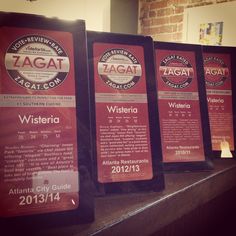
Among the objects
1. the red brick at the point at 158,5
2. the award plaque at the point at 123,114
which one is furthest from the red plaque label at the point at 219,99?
the red brick at the point at 158,5

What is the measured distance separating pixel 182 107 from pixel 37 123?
0.47 meters

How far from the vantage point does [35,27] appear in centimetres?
60

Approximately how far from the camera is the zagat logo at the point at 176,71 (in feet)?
2.95

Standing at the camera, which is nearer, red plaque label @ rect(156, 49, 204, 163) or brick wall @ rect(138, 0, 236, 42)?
red plaque label @ rect(156, 49, 204, 163)

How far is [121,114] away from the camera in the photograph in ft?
2.38

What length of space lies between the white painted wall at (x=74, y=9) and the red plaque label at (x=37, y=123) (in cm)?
308

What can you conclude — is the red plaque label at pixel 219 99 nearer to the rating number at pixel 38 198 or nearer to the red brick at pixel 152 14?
the rating number at pixel 38 198

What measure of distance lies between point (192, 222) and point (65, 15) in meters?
3.64

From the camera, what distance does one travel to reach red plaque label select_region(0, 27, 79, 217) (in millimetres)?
539

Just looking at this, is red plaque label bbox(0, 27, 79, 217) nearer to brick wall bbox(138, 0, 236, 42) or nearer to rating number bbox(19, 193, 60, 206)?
rating number bbox(19, 193, 60, 206)

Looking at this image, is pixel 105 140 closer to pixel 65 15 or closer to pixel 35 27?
pixel 35 27

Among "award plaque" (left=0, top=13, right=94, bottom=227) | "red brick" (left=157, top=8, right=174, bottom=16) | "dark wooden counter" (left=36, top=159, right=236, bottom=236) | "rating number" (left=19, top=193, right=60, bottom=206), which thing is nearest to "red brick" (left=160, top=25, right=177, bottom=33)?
"red brick" (left=157, top=8, right=174, bottom=16)

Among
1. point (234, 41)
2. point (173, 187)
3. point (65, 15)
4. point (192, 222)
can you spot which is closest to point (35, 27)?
point (173, 187)

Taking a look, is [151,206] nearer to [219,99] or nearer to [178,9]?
[219,99]
